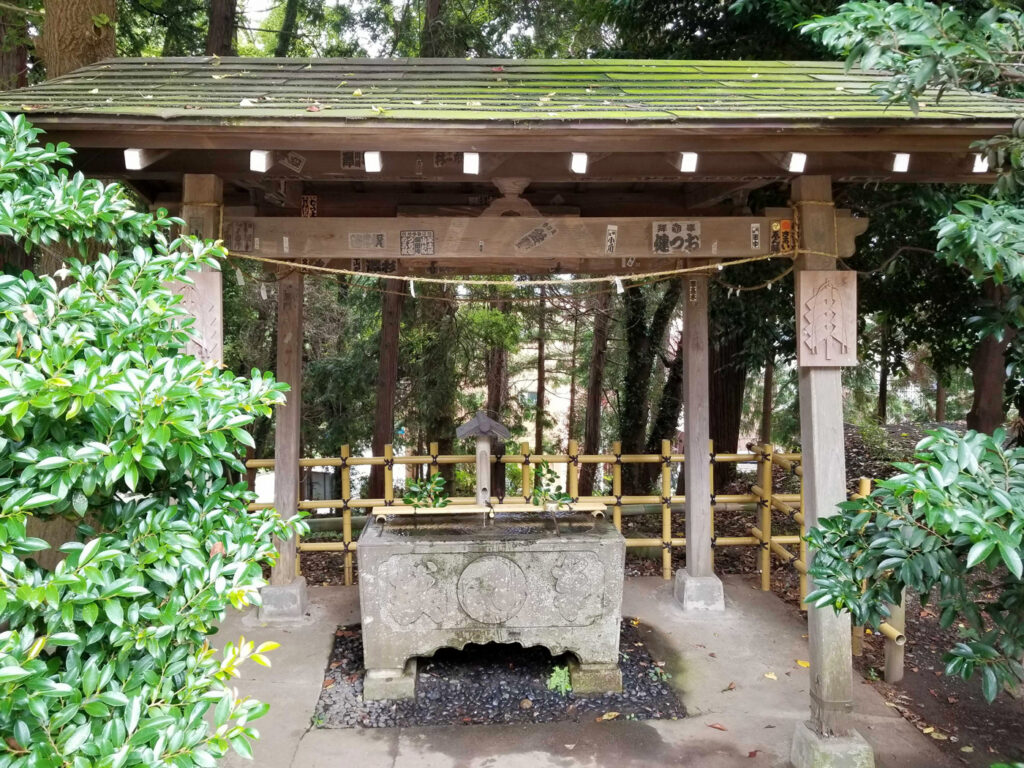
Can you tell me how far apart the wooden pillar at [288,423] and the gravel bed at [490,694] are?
37.5 inches

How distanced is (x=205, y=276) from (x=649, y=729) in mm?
3664

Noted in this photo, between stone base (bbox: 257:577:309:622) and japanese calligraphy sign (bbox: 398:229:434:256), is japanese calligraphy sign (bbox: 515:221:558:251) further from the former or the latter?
stone base (bbox: 257:577:309:622)

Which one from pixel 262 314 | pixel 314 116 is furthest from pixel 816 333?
pixel 262 314

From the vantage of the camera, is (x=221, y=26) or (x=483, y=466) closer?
(x=483, y=466)

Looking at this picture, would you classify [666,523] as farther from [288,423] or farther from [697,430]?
[288,423]

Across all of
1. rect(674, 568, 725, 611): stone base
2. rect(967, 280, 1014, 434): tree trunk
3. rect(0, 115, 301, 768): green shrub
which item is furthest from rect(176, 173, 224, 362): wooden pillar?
rect(967, 280, 1014, 434): tree trunk

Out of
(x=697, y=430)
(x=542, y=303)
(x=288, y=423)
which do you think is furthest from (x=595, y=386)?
(x=288, y=423)

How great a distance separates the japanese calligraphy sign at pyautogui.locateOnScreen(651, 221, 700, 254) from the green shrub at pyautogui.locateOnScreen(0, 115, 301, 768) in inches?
105

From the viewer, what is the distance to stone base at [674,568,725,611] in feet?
17.8

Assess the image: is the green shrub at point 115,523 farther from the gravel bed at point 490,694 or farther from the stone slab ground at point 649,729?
the gravel bed at point 490,694

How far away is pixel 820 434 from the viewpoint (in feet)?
12.0

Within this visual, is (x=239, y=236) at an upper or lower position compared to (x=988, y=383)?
upper

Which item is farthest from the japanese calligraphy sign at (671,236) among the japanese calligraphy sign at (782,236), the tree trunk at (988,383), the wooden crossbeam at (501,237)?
the tree trunk at (988,383)

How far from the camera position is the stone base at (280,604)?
524 cm
